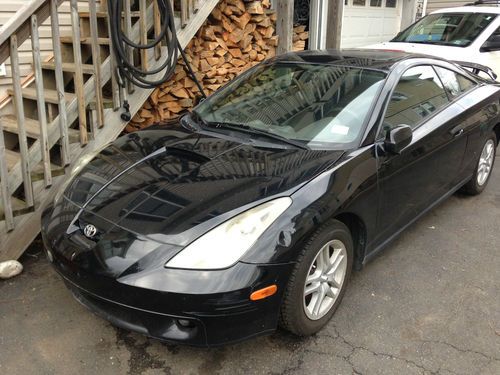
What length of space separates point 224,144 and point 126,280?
1123 mm

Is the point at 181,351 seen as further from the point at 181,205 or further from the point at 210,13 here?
the point at 210,13

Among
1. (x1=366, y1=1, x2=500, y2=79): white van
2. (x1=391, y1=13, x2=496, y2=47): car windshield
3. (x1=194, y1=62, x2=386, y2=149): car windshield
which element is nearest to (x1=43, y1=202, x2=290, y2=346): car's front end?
(x1=194, y1=62, x2=386, y2=149): car windshield

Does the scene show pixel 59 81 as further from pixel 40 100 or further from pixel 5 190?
pixel 5 190

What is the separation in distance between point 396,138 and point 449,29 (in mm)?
5457

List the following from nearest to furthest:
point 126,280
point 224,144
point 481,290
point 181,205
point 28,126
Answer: point 126,280, point 181,205, point 224,144, point 481,290, point 28,126

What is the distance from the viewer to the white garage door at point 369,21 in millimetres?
9555

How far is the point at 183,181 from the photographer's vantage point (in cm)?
260

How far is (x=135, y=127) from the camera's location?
17.8 feet

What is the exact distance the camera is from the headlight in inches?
84.5

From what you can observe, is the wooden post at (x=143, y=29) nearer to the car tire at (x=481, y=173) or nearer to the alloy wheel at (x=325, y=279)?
the alloy wheel at (x=325, y=279)

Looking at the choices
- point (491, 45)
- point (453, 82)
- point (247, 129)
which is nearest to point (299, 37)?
point (491, 45)

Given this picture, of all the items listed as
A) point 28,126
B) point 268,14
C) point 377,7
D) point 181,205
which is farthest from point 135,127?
point 377,7

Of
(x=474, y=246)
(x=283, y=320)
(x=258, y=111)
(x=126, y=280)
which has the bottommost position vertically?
(x=474, y=246)

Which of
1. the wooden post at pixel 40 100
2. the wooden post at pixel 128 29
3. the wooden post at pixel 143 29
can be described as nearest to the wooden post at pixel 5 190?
the wooden post at pixel 40 100
